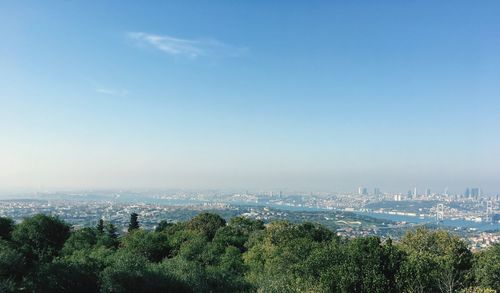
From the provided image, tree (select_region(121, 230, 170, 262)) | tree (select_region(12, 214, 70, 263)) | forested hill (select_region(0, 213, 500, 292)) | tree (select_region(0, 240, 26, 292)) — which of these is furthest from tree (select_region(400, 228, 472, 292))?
tree (select_region(12, 214, 70, 263))

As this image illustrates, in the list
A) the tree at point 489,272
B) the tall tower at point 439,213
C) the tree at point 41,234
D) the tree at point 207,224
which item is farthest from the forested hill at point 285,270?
the tall tower at point 439,213

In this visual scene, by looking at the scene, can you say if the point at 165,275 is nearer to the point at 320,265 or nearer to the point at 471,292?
the point at 320,265

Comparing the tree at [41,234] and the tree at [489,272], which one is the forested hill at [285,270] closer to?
the tree at [489,272]

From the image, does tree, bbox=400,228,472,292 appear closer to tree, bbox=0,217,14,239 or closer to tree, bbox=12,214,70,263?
tree, bbox=12,214,70,263

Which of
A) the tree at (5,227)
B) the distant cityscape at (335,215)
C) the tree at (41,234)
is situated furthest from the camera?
the distant cityscape at (335,215)

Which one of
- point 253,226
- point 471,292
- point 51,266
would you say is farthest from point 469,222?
point 51,266

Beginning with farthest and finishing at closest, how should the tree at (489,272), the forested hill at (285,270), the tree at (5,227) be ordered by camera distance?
the tree at (5,227), the tree at (489,272), the forested hill at (285,270)

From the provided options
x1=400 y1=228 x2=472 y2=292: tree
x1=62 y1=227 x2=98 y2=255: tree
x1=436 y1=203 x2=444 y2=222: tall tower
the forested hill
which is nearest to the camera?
the forested hill

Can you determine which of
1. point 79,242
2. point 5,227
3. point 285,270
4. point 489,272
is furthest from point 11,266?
point 489,272

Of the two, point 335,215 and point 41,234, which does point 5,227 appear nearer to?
point 41,234
